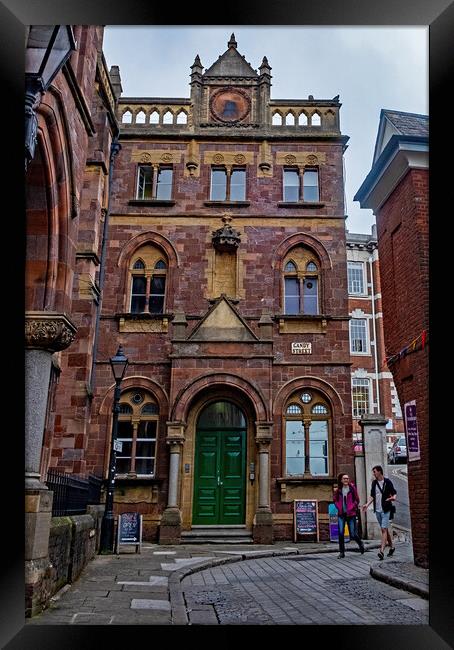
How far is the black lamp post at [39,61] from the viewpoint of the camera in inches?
209

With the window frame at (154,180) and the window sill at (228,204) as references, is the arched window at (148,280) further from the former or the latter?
the window sill at (228,204)

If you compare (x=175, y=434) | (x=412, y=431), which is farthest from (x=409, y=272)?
(x=175, y=434)

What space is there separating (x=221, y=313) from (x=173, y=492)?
15.6 feet

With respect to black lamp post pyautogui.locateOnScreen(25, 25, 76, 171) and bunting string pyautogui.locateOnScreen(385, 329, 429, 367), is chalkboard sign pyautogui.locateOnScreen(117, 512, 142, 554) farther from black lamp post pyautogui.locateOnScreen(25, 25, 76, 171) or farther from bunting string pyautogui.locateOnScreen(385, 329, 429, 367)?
black lamp post pyautogui.locateOnScreen(25, 25, 76, 171)

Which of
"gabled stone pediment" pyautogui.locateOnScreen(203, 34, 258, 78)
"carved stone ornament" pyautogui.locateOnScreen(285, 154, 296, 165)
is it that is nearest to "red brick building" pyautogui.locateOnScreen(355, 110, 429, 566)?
"carved stone ornament" pyautogui.locateOnScreen(285, 154, 296, 165)

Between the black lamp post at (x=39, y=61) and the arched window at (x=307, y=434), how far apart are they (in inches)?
479

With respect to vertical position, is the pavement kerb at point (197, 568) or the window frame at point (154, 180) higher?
the window frame at point (154, 180)

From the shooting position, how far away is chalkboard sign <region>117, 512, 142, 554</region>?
1230 cm

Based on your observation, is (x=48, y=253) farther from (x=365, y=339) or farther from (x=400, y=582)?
(x=365, y=339)

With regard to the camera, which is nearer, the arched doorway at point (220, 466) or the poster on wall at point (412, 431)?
the poster on wall at point (412, 431)

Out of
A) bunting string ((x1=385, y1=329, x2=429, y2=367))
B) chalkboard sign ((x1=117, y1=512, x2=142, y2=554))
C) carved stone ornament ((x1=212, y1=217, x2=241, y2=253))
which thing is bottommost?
chalkboard sign ((x1=117, y1=512, x2=142, y2=554))

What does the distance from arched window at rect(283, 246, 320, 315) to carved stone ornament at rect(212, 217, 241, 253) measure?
157 centimetres

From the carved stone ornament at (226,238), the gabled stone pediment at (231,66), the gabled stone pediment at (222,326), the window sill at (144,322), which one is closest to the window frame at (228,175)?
the carved stone ornament at (226,238)
